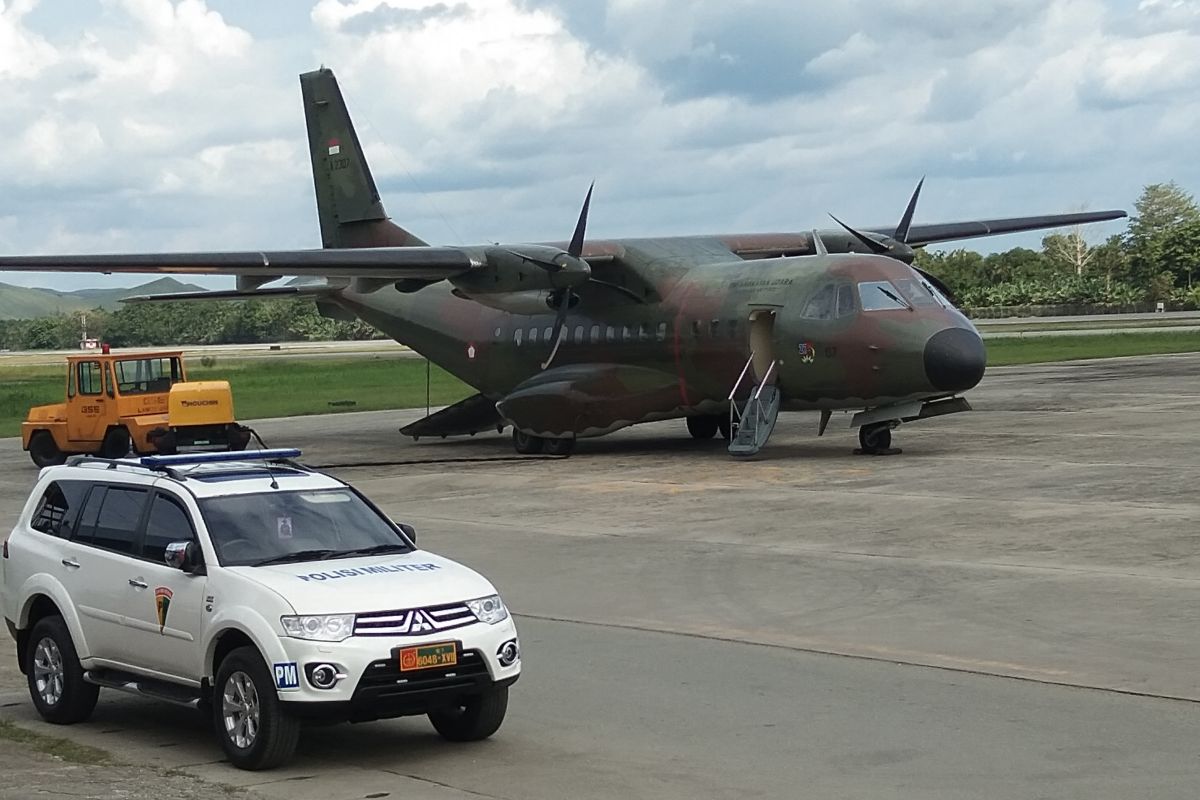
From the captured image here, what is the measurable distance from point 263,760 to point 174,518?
6.03 ft

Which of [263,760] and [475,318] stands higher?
[475,318]

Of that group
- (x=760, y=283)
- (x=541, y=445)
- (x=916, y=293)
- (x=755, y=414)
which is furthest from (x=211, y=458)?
(x=541, y=445)

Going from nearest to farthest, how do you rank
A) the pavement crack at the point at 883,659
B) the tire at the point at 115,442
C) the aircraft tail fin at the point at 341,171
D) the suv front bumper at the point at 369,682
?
the suv front bumper at the point at 369,682
the pavement crack at the point at 883,659
the tire at the point at 115,442
the aircraft tail fin at the point at 341,171

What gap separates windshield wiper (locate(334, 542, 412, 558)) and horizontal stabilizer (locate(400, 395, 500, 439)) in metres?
21.6

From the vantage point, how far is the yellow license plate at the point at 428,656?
336 inches

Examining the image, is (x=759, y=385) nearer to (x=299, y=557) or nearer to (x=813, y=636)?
(x=813, y=636)

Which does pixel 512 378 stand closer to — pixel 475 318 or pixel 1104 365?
pixel 475 318

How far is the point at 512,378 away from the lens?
101ft

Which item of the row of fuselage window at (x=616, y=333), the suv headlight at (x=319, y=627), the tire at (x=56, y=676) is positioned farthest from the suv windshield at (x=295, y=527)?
the row of fuselage window at (x=616, y=333)

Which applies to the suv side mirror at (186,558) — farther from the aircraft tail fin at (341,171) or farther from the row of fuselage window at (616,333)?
the aircraft tail fin at (341,171)

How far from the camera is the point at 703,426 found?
3023 centimetres

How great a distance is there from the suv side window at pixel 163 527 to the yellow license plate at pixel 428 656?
1.76 metres

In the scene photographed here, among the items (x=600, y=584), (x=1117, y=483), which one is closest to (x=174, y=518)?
(x=600, y=584)

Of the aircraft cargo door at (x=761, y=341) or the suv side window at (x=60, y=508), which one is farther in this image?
the aircraft cargo door at (x=761, y=341)
